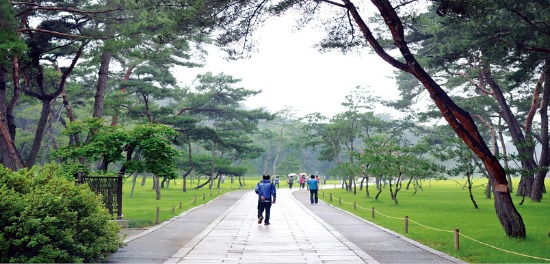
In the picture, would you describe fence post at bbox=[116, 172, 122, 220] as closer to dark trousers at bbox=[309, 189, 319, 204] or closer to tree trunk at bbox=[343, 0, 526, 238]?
tree trunk at bbox=[343, 0, 526, 238]

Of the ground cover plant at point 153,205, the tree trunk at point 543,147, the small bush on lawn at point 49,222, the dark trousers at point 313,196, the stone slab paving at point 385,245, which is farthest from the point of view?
the dark trousers at point 313,196

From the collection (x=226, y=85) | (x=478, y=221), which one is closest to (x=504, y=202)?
(x=478, y=221)

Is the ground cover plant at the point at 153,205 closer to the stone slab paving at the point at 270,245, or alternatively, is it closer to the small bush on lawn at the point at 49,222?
the stone slab paving at the point at 270,245

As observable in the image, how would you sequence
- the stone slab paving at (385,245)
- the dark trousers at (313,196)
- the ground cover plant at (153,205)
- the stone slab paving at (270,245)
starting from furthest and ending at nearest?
the dark trousers at (313,196) < the ground cover plant at (153,205) < the stone slab paving at (385,245) < the stone slab paving at (270,245)

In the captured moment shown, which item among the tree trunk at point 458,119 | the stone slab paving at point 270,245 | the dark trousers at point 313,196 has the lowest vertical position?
the stone slab paving at point 270,245

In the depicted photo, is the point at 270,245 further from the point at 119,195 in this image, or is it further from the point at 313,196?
the point at 313,196

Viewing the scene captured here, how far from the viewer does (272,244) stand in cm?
1259

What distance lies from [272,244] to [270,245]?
0.21 metres

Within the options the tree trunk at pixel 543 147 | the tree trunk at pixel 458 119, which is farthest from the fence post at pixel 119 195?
the tree trunk at pixel 543 147

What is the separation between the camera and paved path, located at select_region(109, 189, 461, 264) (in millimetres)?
10320

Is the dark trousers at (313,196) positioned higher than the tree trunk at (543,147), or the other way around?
the tree trunk at (543,147)

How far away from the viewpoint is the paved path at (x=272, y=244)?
1032 cm

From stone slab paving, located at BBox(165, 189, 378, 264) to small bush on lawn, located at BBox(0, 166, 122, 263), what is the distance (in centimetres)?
142

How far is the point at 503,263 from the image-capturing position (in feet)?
32.6
